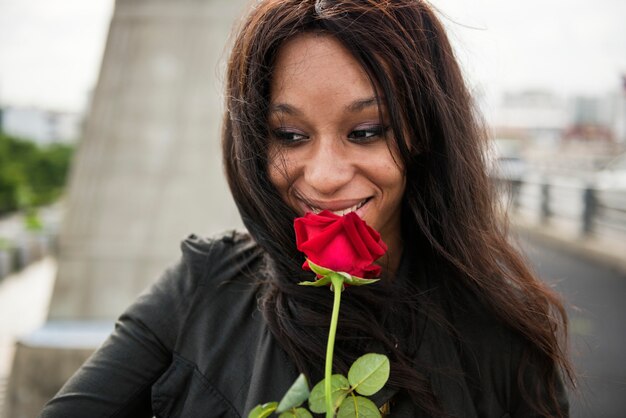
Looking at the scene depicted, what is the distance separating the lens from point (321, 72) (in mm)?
1353

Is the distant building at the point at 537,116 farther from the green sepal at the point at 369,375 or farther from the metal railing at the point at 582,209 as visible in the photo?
the green sepal at the point at 369,375

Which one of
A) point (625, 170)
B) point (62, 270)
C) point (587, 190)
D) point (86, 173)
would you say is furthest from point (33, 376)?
point (625, 170)

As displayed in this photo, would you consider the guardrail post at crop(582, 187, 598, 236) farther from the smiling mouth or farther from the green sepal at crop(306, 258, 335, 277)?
the green sepal at crop(306, 258, 335, 277)

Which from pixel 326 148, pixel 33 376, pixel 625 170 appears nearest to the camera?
pixel 326 148

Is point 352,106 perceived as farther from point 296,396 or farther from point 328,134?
point 296,396

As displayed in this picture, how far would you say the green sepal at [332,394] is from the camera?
38.1 inches

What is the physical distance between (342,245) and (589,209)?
10831 mm

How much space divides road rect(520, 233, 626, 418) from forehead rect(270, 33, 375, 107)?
96 cm

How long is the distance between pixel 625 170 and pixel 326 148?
14365mm

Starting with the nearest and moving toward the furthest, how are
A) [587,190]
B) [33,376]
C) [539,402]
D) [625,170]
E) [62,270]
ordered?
[539,402], [33,376], [62,270], [587,190], [625,170]

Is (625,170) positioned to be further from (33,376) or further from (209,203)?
(33,376)

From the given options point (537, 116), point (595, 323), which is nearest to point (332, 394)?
point (595, 323)

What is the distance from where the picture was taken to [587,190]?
35.1ft

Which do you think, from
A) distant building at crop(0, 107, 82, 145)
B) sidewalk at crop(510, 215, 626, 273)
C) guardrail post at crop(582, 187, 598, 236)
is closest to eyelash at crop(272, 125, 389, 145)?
sidewalk at crop(510, 215, 626, 273)
